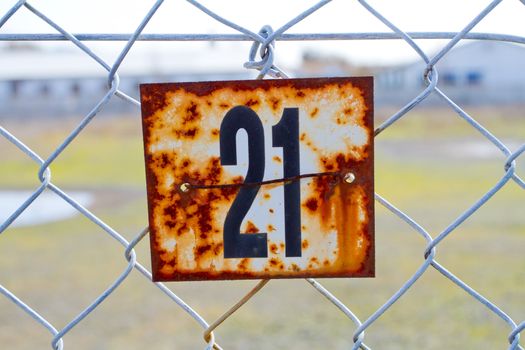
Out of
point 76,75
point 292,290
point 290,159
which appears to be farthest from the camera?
point 76,75

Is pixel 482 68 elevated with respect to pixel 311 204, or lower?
Answer: elevated

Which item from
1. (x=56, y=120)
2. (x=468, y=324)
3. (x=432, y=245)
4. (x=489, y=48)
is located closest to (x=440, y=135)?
(x=489, y=48)

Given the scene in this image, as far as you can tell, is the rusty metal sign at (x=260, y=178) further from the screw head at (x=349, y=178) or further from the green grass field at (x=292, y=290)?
the green grass field at (x=292, y=290)

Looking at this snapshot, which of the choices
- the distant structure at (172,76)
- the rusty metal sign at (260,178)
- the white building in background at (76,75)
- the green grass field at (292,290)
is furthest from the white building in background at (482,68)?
the rusty metal sign at (260,178)

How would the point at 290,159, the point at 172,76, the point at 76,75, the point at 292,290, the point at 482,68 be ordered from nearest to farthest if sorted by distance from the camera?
the point at 290,159 → the point at 292,290 → the point at 172,76 → the point at 482,68 → the point at 76,75

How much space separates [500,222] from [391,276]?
8.68ft

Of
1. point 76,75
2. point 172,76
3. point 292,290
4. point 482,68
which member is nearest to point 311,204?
point 292,290

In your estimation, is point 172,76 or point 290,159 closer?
point 290,159

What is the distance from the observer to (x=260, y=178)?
2.72 feet

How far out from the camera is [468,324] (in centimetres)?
434

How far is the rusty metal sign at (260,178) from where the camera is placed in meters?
0.82

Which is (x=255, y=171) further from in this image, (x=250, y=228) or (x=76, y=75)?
(x=76, y=75)

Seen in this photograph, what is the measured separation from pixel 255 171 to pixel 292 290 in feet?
14.4

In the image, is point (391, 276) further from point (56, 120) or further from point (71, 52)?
point (71, 52)
